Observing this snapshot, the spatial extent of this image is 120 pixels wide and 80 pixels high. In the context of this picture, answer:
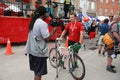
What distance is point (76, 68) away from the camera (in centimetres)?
667

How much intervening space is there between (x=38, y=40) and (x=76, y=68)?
2.08m

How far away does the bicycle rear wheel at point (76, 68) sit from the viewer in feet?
21.3

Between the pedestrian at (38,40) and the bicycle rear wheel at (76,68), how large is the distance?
1676 mm

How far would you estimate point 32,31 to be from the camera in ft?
16.1

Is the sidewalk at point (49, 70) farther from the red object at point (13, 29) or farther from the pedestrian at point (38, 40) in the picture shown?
the red object at point (13, 29)

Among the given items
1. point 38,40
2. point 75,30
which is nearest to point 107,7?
point 75,30

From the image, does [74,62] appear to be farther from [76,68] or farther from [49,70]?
[49,70]

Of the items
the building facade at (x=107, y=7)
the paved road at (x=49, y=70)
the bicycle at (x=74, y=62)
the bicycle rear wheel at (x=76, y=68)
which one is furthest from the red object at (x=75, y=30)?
the building facade at (x=107, y=7)

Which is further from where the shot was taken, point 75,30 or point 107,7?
point 107,7

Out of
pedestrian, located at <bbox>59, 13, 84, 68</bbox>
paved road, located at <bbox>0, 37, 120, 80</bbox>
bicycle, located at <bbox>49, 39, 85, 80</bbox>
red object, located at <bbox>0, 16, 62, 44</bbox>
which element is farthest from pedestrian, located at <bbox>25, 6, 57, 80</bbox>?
red object, located at <bbox>0, 16, 62, 44</bbox>

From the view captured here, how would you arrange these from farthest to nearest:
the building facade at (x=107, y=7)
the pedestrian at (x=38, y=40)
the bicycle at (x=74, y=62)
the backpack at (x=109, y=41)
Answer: the building facade at (x=107, y=7)
the backpack at (x=109, y=41)
the bicycle at (x=74, y=62)
the pedestrian at (x=38, y=40)

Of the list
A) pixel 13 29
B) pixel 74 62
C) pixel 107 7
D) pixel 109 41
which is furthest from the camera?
pixel 107 7

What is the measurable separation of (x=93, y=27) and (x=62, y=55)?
9892mm

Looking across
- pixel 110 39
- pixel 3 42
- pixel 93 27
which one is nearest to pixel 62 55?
pixel 110 39
